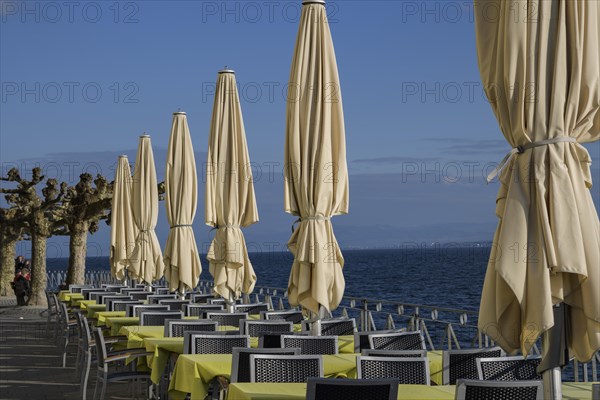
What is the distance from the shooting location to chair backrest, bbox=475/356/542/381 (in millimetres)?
5535

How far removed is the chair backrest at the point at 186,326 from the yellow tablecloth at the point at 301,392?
3.10 m

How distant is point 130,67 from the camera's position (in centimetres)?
1767

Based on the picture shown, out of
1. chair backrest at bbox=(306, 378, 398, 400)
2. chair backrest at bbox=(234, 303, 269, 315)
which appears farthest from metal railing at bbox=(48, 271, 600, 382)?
chair backrest at bbox=(306, 378, 398, 400)

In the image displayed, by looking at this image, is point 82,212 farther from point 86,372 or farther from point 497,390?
point 497,390

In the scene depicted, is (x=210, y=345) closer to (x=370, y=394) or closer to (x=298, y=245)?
(x=298, y=245)

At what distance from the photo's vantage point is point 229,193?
11.2m

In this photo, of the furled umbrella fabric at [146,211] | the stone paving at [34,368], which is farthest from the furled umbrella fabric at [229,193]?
the furled umbrella fabric at [146,211]

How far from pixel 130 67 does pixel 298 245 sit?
10.8 m

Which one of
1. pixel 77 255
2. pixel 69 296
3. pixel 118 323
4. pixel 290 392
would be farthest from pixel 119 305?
pixel 77 255

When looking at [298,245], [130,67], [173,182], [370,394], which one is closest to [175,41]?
[173,182]

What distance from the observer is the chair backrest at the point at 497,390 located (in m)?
4.50

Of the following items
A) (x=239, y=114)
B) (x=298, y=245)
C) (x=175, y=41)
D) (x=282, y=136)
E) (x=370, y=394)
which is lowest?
(x=370, y=394)

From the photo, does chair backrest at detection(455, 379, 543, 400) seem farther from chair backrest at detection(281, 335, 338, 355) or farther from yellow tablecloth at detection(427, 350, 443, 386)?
chair backrest at detection(281, 335, 338, 355)

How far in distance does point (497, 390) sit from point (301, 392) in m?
1.16
